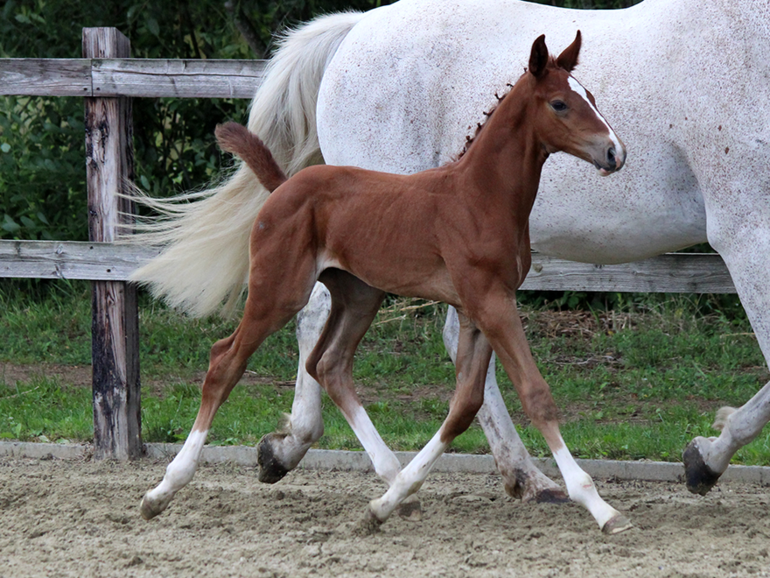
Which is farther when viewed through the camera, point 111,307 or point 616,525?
point 111,307

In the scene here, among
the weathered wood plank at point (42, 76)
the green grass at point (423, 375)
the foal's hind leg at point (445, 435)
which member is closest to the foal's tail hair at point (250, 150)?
the foal's hind leg at point (445, 435)

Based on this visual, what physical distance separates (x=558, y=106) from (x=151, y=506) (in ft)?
6.21

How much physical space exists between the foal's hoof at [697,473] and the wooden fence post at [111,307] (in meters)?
2.59

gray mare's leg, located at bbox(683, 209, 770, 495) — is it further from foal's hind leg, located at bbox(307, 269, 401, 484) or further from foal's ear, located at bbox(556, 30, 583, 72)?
foal's hind leg, located at bbox(307, 269, 401, 484)

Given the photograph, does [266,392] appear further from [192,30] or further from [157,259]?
[192,30]

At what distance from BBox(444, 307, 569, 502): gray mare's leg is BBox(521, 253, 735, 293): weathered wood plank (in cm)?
73

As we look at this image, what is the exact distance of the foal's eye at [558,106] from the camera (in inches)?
109

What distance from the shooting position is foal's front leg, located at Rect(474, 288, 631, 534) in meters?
2.81

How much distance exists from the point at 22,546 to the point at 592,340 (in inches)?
189

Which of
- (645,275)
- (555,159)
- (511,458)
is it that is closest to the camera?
(555,159)

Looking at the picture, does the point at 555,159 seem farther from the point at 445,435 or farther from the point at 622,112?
the point at 445,435

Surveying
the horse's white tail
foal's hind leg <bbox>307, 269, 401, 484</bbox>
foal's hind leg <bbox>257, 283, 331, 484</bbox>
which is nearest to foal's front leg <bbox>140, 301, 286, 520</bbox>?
foal's hind leg <bbox>307, 269, 401, 484</bbox>

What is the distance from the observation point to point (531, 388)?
9.45 ft

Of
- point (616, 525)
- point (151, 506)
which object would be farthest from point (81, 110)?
point (616, 525)
